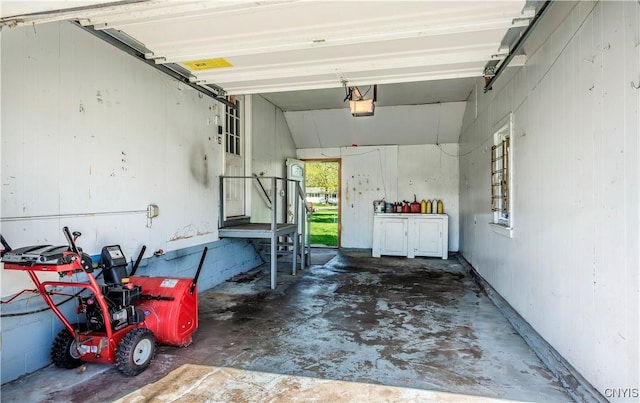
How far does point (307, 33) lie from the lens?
2688mm

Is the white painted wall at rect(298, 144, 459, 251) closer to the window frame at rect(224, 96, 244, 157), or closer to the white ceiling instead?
the window frame at rect(224, 96, 244, 157)

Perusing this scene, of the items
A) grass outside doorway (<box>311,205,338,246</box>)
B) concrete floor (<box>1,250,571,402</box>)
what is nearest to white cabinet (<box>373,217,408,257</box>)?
grass outside doorway (<box>311,205,338,246</box>)

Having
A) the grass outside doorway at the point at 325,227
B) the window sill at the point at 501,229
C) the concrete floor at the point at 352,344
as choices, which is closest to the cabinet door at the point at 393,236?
the grass outside doorway at the point at 325,227

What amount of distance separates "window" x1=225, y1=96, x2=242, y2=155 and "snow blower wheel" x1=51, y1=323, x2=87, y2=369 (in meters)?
3.49

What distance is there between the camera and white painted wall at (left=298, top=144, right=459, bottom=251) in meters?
8.10

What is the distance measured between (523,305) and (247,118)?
4881mm

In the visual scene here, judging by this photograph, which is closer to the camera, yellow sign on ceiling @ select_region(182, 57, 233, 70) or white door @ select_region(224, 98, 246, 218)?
yellow sign on ceiling @ select_region(182, 57, 233, 70)

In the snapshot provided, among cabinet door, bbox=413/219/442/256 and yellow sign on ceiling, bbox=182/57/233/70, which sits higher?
yellow sign on ceiling, bbox=182/57/233/70

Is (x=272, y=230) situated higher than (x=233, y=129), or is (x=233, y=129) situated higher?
(x=233, y=129)

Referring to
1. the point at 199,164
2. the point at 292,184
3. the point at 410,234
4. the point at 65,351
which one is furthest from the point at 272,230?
the point at 410,234

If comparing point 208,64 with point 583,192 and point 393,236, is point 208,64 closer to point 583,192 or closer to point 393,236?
point 583,192

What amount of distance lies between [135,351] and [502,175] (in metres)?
4.20

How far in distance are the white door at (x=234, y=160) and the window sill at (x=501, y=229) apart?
3.75m

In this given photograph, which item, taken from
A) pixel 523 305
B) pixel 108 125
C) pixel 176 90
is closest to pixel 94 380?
pixel 108 125
